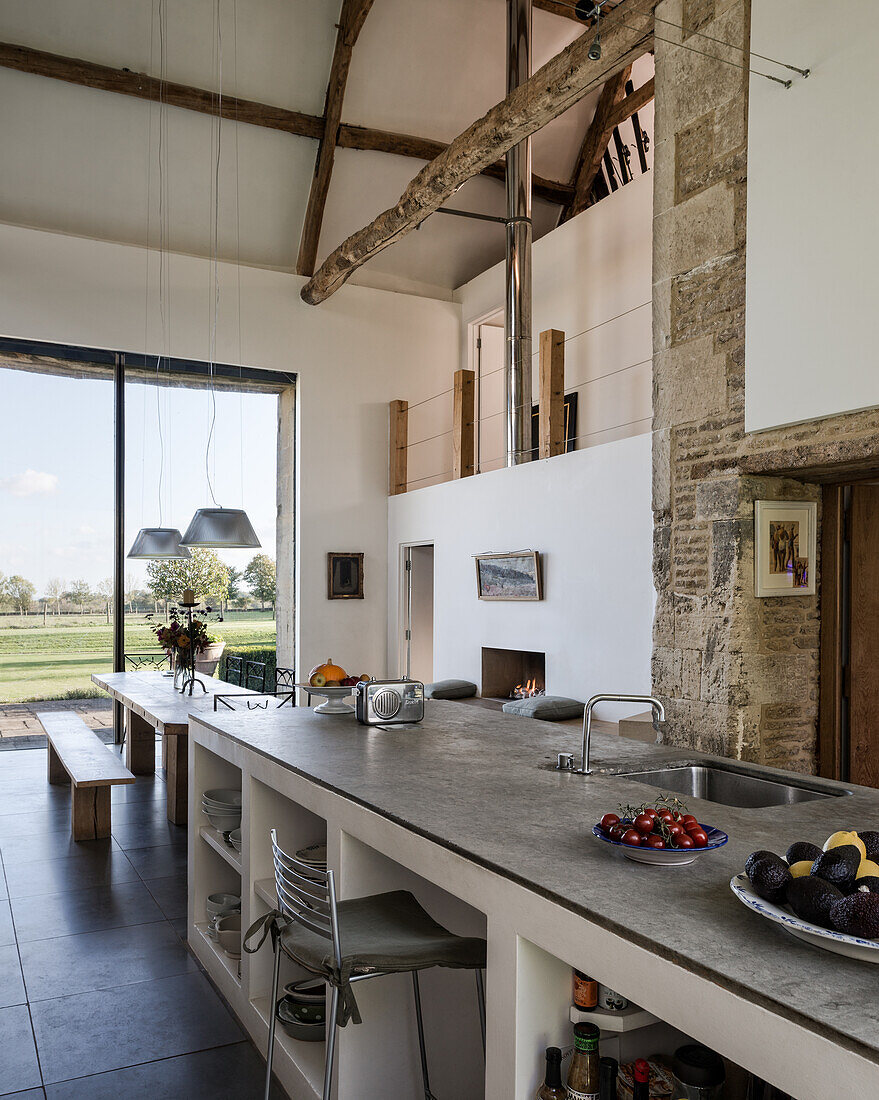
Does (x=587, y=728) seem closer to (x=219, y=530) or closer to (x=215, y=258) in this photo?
(x=219, y=530)

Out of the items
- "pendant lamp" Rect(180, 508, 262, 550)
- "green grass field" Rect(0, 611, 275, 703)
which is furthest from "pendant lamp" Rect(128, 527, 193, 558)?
"green grass field" Rect(0, 611, 275, 703)

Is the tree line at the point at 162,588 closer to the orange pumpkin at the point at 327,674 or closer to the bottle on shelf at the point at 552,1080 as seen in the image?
the orange pumpkin at the point at 327,674

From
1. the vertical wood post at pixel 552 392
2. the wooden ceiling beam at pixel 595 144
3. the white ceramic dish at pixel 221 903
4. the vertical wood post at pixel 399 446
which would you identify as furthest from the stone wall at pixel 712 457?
the vertical wood post at pixel 399 446

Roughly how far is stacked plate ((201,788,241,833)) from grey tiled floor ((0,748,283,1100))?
Answer: 593 millimetres

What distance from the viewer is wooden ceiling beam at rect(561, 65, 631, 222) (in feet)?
29.1

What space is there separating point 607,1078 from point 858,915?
718 millimetres

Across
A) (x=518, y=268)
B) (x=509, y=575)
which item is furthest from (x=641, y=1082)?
(x=518, y=268)

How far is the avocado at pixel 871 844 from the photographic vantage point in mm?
1651

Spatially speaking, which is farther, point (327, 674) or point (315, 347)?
point (315, 347)

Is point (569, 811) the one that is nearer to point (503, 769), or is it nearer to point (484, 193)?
point (503, 769)

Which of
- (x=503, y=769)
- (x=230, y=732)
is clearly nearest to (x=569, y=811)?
(x=503, y=769)

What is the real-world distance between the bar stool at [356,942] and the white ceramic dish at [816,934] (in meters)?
0.87

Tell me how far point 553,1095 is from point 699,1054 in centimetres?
Result: 42

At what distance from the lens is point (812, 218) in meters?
3.68
